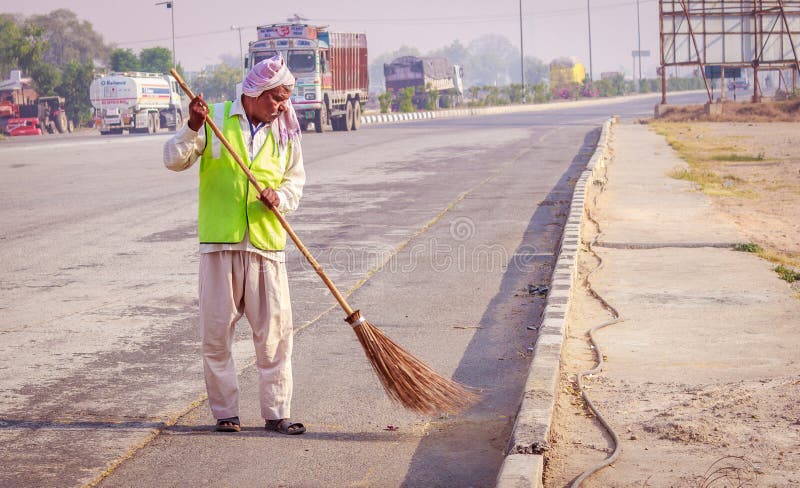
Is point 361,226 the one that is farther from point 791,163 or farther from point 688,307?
point 791,163

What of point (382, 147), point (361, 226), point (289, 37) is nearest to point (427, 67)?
point (289, 37)

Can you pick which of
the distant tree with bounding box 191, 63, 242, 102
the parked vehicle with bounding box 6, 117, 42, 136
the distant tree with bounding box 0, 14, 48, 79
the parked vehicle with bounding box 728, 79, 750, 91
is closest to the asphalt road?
the parked vehicle with bounding box 6, 117, 42, 136

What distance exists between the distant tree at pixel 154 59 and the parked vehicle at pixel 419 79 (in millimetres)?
28436

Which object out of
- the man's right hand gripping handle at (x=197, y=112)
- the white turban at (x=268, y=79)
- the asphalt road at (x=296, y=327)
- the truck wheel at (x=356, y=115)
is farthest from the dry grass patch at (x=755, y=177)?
the truck wheel at (x=356, y=115)

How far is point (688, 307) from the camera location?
7.70m

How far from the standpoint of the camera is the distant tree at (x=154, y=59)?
9538cm

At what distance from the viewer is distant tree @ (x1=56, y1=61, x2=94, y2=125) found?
6544 cm

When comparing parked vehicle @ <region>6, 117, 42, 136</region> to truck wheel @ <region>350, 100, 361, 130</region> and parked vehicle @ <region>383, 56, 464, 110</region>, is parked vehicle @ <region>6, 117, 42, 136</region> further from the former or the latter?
parked vehicle @ <region>383, 56, 464, 110</region>

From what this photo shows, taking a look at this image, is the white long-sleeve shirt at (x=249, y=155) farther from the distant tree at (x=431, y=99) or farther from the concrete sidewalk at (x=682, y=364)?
the distant tree at (x=431, y=99)

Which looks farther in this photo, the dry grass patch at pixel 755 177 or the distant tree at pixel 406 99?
the distant tree at pixel 406 99

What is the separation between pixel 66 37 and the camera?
117 m

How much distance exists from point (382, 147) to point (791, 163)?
1158cm

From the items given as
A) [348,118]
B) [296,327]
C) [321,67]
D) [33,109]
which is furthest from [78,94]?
[296,327]

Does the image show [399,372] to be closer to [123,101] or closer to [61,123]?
[123,101]
